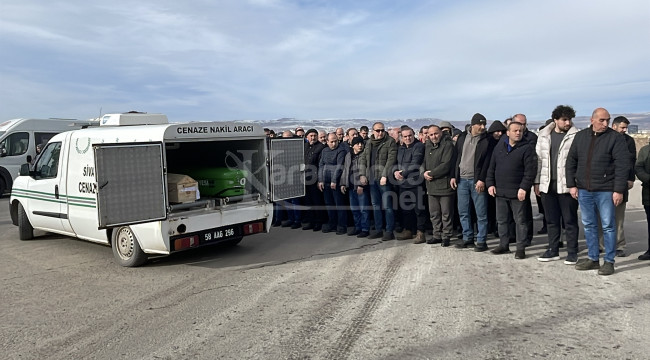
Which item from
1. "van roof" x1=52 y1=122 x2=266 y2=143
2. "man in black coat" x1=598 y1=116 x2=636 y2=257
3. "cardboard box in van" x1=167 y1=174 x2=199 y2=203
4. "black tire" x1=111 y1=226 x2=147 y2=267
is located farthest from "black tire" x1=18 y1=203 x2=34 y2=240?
"man in black coat" x1=598 y1=116 x2=636 y2=257

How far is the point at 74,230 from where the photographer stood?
7566mm

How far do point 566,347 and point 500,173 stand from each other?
348 centimetres

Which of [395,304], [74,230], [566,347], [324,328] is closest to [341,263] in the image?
[395,304]

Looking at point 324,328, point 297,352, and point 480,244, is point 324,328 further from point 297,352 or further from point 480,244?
point 480,244

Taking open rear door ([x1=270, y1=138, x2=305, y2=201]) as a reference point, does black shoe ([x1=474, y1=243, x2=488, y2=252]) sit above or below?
below

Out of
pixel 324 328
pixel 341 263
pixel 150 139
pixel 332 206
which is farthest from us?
pixel 332 206

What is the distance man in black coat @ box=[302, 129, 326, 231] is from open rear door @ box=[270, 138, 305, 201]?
55.4 inches

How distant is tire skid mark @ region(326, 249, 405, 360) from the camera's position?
4.00m

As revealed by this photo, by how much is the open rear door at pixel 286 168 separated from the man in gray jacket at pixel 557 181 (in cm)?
382

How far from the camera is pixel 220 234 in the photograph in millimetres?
7078

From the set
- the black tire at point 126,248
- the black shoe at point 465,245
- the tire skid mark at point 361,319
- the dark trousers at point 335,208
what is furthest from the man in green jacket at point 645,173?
the black tire at point 126,248

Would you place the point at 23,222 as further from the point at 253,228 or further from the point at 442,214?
the point at 442,214

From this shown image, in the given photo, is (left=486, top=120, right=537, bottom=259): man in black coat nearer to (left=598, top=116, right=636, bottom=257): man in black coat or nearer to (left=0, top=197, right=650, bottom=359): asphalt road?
(left=0, top=197, right=650, bottom=359): asphalt road

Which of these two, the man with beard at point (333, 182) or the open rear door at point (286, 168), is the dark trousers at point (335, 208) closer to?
the man with beard at point (333, 182)
